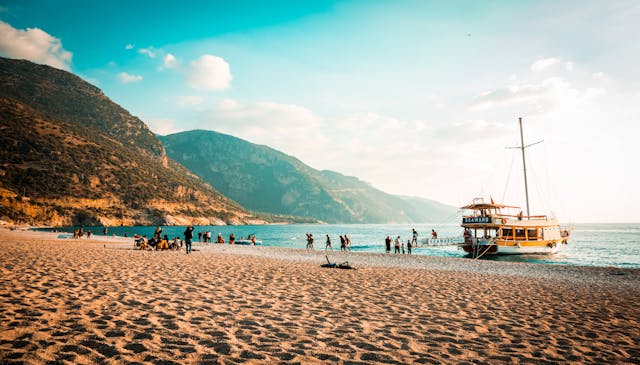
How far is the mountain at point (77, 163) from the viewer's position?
79.2 metres

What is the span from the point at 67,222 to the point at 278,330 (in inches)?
3891

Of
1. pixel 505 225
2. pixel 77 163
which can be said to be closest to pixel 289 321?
pixel 505 225

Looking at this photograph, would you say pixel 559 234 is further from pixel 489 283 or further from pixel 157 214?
pixel 157 214

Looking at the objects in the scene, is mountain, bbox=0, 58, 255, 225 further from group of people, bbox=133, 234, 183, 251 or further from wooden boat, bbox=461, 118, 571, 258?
wooden boat, bbox=461, 118, 571, 258

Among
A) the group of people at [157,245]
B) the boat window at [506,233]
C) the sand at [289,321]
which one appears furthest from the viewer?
the boat window at [506,233]

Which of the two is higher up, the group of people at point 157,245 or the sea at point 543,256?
the group of people at point 157,245

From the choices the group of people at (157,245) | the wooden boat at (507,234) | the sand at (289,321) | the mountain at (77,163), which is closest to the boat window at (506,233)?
the wooden boat at (507,234)

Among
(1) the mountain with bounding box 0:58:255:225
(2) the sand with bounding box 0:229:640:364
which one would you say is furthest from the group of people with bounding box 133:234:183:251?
(1) the mountain with bounding box 0:58:255:225

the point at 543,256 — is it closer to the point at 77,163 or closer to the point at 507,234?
the point at 507,234

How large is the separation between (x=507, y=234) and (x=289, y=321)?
35185 millimetres

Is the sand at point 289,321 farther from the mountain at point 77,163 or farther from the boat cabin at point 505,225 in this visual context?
the mountain at point 77,163

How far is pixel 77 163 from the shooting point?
90312mm

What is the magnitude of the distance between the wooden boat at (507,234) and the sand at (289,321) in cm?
2235

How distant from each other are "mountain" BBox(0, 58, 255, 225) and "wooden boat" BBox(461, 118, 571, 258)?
92.2m
